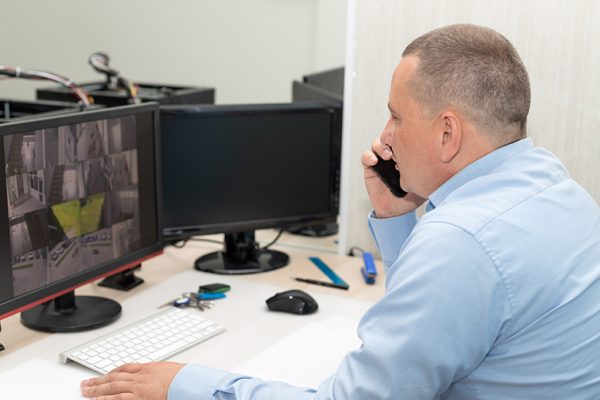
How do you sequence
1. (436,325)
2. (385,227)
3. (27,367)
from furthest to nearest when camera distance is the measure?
(385,227) → (27,367) → (436,325)

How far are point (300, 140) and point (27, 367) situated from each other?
896 millimetres

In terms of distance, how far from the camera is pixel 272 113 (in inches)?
78.8

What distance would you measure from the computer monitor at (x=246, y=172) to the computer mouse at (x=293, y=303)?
0.86 ft

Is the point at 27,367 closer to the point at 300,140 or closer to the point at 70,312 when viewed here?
the point at 70,312

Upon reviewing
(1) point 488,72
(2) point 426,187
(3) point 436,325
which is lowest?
(3) point 436,325

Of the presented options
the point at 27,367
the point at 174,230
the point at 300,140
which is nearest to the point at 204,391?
the point at 27,367

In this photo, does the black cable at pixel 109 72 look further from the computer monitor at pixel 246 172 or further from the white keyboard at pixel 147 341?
the white keyboard at pixel 147 341

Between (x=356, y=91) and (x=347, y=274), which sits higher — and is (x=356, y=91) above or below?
above

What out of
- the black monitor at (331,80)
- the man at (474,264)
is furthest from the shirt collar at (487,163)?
the black monitor at (331,80)

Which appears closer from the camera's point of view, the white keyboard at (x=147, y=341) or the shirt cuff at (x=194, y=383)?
the shirt cuff at (x=194, y=383)

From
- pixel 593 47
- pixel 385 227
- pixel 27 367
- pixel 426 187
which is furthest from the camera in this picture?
pixel 593 47

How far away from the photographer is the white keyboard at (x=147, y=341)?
146 centimetres

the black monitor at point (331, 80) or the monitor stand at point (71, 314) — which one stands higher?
the black monitor at point (331, 80)

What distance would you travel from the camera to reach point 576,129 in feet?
6.25
